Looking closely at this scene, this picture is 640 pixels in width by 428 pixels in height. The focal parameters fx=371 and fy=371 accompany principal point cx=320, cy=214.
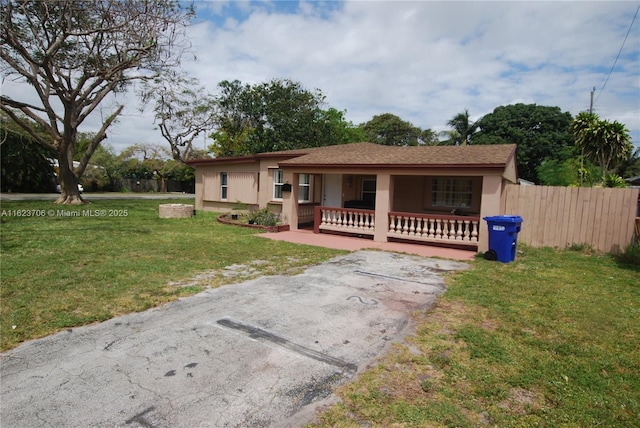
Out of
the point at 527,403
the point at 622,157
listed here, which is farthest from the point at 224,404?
the point at 622,157

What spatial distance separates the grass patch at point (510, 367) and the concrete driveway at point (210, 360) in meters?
0.31

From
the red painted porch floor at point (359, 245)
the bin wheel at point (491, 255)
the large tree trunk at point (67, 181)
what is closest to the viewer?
the bin wheel at point (491, 255)

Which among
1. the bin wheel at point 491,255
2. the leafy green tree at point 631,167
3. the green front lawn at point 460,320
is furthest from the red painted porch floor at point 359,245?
the leafy green tree at point 631,167

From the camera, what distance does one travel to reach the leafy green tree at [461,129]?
3638 centimetres

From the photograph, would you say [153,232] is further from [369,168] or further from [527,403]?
[527,403]

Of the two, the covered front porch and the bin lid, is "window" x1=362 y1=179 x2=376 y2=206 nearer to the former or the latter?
the covered front porch

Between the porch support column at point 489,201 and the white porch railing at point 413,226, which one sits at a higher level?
the porch support column at point 489,201

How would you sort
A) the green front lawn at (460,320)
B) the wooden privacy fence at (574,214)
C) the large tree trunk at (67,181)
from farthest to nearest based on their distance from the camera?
the large tree trunk at (67,181) < the wooden privacy fence at (574,214) < the green front lawn at (460,320)

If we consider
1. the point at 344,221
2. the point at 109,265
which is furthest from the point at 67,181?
the point at 344,221

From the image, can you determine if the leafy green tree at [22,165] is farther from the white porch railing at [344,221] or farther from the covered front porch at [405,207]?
the white porch railing at [344,221]

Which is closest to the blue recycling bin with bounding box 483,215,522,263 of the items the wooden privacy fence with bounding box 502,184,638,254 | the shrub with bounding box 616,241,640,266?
the wooden privacy fence with bounding box 502,184,638,254

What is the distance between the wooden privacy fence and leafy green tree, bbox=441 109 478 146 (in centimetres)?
2711

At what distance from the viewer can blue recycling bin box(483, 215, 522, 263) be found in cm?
871

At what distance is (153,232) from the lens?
39.5 feet
